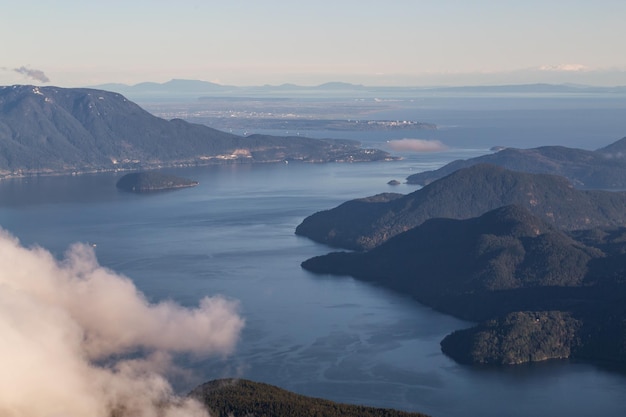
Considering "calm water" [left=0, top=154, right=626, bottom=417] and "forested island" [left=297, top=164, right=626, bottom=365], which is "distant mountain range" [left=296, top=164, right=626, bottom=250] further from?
"calm water" [left=0, top=154, right=626, bottom=417]

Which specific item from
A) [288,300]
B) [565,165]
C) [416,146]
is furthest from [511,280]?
[416,146]

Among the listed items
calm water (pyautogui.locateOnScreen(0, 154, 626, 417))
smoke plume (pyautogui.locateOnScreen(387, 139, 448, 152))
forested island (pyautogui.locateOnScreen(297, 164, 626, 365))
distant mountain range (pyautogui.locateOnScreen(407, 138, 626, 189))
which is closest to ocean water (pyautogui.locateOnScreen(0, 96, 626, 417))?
calm water (pyautogui.locateOnScreen(0, 154, 626, 417))

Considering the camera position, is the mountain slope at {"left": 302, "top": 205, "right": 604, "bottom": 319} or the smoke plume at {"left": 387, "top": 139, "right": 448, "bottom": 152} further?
the smoke plume at {"left": 387, "top": 139, "right": 448, "bottom": 152}

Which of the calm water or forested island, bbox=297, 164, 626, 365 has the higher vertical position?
forested island, bbox=297, 164, 626, 365

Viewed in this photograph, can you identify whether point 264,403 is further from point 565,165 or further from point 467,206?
point 565,165

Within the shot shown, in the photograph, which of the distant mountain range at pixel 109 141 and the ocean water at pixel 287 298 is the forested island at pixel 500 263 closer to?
the ocean water at pixel 287 298

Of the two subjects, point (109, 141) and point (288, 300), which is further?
point (109, 141)

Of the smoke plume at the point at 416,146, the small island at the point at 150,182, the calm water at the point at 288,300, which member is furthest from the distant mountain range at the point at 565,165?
the smoke plume at the point at 416,146
